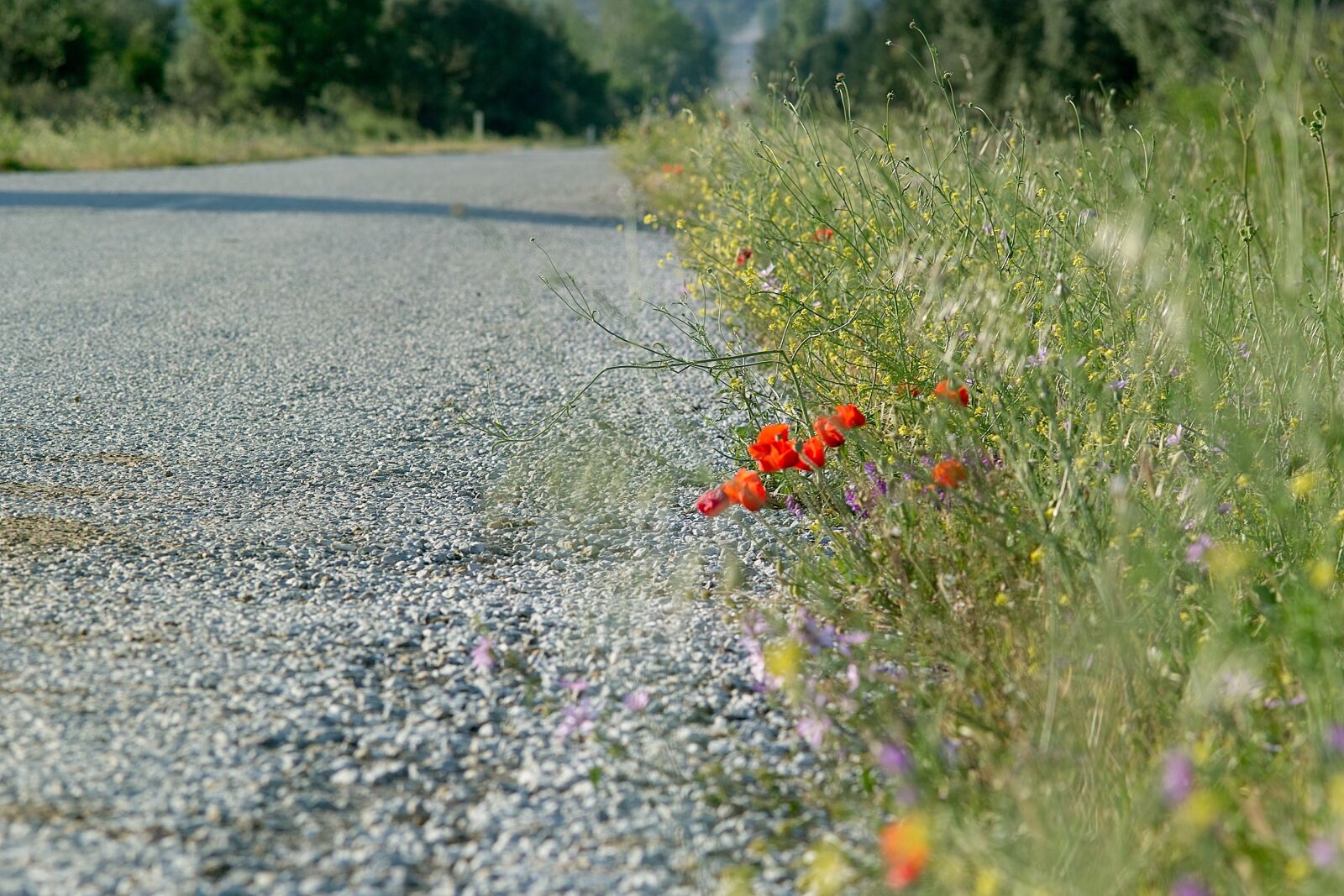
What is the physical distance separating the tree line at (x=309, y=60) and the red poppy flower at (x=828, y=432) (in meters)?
22.7

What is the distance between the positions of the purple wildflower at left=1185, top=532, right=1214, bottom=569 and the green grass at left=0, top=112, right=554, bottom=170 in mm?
14051

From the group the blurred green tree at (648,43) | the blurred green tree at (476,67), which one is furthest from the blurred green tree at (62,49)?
the blurred green tree at (648,43)

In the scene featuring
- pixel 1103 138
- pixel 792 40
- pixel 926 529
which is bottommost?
pixel 926 529

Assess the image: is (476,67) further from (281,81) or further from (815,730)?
(815,730)

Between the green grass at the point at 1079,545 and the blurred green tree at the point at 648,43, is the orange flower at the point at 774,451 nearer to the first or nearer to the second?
the green grass at the point at 1079,545

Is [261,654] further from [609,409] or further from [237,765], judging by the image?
[609,409]

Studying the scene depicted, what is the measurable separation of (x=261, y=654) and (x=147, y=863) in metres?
0.59

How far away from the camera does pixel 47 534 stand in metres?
2.55

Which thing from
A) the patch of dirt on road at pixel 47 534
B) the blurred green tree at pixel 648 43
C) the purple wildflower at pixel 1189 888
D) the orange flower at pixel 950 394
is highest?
the blurred green tree at pixel 648 43

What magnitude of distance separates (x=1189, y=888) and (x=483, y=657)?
1.09 meters

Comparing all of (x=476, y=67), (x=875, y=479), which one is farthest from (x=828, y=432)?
(x=476, y=67)

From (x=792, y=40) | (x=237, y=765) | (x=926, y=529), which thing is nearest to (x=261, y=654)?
(x=237, y=765)

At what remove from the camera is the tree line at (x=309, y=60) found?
83.3 ft

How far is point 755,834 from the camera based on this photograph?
160 cm
